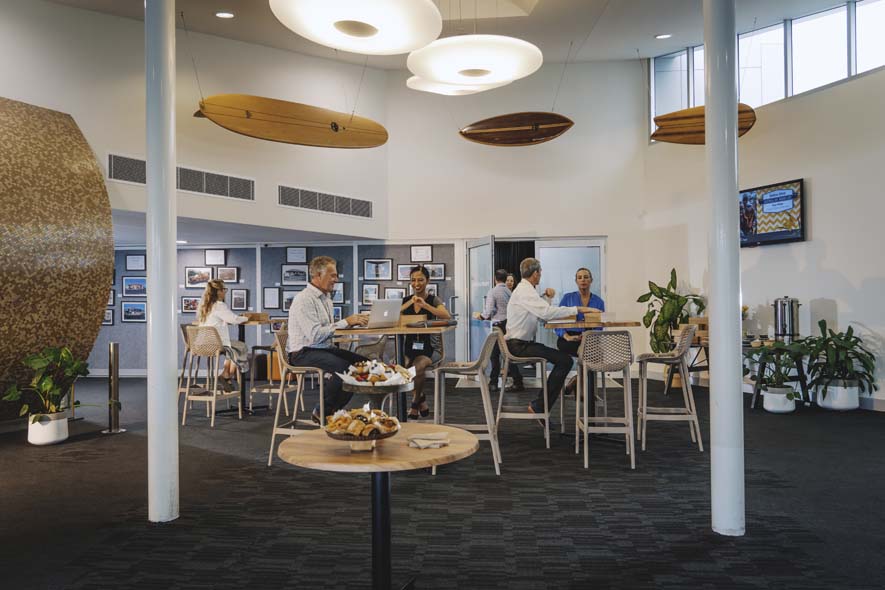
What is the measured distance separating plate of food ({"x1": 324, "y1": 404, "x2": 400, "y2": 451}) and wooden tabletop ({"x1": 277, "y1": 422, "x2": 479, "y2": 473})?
0.04 m

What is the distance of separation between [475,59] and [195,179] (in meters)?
4.44

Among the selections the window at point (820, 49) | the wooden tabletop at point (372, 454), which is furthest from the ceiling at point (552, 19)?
the wooden tabletop at point (372, 454)

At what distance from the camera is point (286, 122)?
6.91m

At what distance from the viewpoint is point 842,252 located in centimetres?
735

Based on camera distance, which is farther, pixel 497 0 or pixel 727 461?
pixel 497 0

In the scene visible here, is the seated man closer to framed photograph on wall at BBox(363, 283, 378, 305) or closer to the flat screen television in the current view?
framed photograph on wall at BBox(363, 283, 378, 305)

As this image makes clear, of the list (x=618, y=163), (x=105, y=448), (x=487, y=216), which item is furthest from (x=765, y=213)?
(x=105, y=448)

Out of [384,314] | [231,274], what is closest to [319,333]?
[384,314]

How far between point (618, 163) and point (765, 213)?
255cm

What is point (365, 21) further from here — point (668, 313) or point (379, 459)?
point (668, 313)

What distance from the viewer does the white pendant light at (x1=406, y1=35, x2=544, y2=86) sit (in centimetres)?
469

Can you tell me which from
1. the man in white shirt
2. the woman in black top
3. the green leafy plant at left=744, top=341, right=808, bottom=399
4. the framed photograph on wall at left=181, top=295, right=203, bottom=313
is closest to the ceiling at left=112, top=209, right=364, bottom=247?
the framed photograph on wall at left=181, top=295, right=203, bottom=313

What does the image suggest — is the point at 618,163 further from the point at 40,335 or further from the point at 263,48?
the point at 40,335

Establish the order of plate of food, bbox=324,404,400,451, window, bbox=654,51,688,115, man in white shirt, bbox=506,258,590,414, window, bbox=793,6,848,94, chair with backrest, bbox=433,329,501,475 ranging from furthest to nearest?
window, bbox=654,51,688,115, window, bbox=793,6,848,94, man in white shirt, bbox=506,258,590,414, chair with backrest, bbox=433,329,501,475, plate of food, bbox=324,404,400,451
